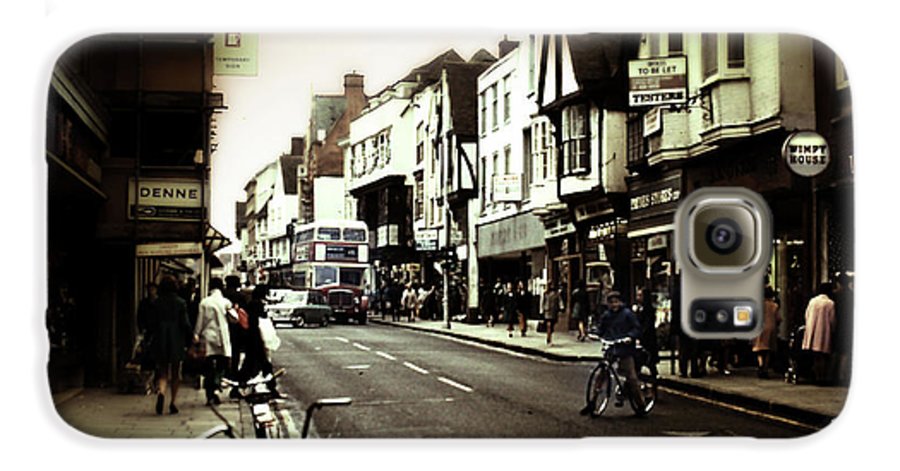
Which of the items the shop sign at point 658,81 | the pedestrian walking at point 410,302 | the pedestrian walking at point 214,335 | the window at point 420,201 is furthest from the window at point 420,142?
the pedestrian walking at point 214,335

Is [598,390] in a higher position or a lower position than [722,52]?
lower

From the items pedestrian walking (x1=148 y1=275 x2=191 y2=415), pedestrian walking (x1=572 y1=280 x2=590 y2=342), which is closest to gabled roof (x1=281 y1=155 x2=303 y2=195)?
pedestrian walking (x1=148 y1=275 x2=191 y2=415)

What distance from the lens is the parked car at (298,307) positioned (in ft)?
26.0

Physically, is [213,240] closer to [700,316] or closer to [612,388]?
[612,388]

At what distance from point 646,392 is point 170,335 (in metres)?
2.10

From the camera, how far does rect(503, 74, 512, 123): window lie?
819cm

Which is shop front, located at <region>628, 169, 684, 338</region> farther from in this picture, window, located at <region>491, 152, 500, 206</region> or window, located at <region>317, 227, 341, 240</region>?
window, located at <region>317, 227, 341, 240</region>

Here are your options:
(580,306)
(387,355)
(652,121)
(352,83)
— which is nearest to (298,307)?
(387,355)

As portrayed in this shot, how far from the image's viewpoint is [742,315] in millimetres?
7621

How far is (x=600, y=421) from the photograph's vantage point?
25.0 ft

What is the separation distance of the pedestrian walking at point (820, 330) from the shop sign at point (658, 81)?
1.06 metres

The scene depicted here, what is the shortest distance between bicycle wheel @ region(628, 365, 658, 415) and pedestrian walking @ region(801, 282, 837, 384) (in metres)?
0.67

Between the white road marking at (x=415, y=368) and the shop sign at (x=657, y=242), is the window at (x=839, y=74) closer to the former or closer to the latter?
the shop sign at (x=657, y=242)
